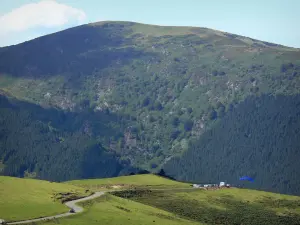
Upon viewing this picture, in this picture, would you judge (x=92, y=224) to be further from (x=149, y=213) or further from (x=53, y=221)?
(x=149, y=213)

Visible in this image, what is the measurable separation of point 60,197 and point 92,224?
137ft

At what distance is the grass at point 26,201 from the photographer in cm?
15455

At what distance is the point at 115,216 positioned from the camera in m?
171

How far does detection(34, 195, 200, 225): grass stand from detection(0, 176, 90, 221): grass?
829cm

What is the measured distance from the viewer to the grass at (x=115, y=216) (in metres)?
157

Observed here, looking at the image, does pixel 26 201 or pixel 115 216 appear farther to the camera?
pixel 115 216

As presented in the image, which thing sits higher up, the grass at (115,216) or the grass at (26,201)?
the grass at (26,201)

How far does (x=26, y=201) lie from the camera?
557 ft

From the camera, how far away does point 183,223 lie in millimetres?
189750

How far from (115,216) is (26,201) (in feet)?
82.8

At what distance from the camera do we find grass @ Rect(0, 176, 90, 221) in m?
155

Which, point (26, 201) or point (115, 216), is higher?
point (26, 201)

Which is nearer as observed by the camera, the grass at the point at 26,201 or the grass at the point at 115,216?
the grass at the point at 26,201

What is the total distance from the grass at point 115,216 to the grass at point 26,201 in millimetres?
8291
